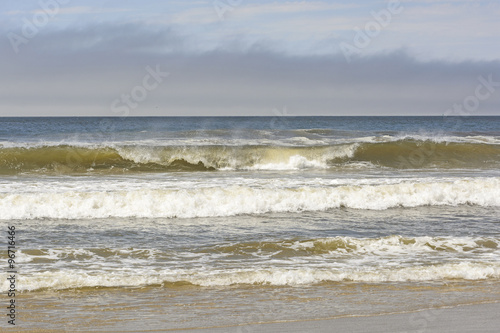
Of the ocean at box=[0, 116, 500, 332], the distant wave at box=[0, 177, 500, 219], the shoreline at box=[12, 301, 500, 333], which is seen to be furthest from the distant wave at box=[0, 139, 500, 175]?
the shoreline at box=[12, 301, 500, 333]

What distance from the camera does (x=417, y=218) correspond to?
11336mm

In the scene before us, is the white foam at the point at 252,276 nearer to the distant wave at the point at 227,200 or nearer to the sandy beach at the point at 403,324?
the sandy beach at the point at 403,324

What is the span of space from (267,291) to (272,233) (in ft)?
10.6

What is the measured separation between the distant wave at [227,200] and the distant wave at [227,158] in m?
7.68

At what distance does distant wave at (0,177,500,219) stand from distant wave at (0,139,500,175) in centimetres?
768

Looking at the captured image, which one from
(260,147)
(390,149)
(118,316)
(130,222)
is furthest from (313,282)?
(390,149)

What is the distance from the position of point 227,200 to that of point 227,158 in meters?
10.7

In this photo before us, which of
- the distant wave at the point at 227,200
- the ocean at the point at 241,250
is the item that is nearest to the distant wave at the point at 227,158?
the ocean at the point at 241,250

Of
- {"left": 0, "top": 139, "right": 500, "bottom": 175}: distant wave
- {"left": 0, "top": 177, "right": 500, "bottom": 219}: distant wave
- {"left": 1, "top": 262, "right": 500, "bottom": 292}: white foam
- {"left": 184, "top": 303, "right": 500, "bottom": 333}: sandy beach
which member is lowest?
{"left": 184, "top": 303, "right": 500, "bottom": 333}: sandy beach

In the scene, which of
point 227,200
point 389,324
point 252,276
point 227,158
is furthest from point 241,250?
point 227,158

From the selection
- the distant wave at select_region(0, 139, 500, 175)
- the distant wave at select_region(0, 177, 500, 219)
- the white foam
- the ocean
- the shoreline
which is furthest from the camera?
the distant wave at select_region(0, 139, 500, 175)

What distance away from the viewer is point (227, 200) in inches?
477

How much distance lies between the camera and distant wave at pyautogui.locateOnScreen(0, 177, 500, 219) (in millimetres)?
11383

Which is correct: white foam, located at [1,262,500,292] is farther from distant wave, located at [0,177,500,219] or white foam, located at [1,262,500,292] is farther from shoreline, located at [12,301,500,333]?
distant wave, located at [0,177,500,219]
